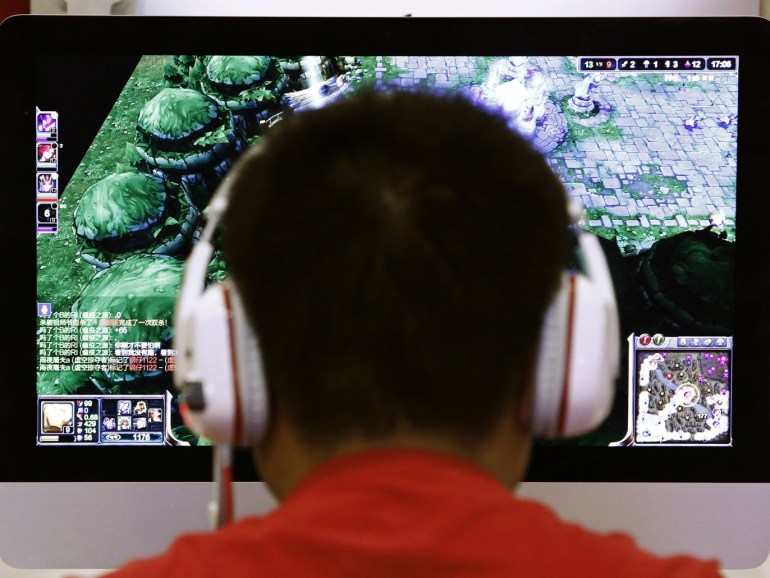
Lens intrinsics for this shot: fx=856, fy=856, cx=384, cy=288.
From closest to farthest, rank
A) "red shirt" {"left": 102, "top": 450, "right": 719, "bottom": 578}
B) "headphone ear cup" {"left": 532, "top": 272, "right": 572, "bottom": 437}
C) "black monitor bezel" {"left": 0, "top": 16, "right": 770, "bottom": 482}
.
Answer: "red shirt" {"left": 102, "top": 450, "right": 719, "bottom": 578}, "headphone ear cup" {"left": 532, "top": 272, "right": 572, "bottom": 437}, "black monitor bezel" {"left": 0, "top": 16, "right": 770, "bottom": 482}

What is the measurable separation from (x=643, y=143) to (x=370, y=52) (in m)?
0.30

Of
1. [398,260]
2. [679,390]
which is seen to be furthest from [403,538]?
[679,390]

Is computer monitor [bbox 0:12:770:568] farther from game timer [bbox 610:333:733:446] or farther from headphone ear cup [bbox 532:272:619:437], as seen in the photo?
headphone ear cup [bbox 532:272:619:437]

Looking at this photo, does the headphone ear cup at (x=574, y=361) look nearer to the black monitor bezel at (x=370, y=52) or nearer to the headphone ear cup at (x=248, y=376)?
the headphone ear cup at (x=248, y=376)

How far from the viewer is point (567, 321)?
0.56m

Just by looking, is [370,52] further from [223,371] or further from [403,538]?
[403,538]

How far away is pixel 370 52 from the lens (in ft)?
2.89

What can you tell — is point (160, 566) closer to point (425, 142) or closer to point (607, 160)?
point (425, 142)

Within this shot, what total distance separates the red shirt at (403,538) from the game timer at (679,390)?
0.43 m

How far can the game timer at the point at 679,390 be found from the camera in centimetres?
88

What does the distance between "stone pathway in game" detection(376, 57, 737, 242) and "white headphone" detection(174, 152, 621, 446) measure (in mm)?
317

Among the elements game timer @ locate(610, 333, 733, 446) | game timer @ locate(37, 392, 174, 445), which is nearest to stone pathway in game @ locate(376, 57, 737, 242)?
game timer @ locate(610, 333, 733, 446)

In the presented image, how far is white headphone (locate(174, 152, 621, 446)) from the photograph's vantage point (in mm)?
540

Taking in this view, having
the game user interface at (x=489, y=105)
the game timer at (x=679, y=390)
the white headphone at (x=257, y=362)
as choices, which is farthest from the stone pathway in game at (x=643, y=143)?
the white headphone at (x=257, y=362)
